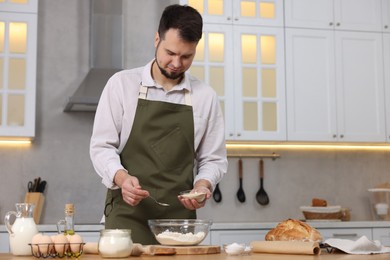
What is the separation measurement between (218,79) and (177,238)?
2.70 metres

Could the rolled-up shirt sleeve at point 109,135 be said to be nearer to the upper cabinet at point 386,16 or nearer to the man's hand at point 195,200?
the man's hand at point 195,200

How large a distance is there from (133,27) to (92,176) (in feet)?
3.94

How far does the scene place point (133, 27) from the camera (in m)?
5.21

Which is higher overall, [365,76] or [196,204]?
[365,76]

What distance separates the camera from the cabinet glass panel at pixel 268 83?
16.4 ft

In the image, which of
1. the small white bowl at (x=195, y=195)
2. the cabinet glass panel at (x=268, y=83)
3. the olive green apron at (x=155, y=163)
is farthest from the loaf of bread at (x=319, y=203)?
the small white bowl at (x=195, y=195)

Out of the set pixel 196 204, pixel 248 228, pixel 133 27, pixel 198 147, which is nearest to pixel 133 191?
pixel 196 204

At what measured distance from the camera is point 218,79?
4918 millimetres

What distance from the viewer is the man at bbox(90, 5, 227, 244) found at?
270cm

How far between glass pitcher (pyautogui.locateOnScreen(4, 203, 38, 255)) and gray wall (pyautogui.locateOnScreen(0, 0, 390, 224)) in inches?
104

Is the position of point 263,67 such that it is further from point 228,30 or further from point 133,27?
point 133,27

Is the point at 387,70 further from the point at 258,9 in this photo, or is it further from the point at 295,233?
the point at 295,233

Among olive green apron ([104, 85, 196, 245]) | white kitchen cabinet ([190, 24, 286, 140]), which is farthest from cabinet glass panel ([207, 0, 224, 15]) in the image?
olive green apron ([104, 85, 196, 245])

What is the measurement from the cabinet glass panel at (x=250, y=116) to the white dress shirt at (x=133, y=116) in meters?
1.99
